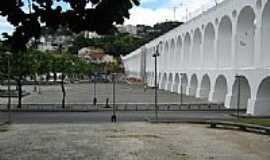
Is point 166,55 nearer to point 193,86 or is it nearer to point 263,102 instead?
point 193,86

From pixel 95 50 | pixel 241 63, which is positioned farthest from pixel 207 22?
pixel 95 50

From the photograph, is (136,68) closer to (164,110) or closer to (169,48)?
(169,48)

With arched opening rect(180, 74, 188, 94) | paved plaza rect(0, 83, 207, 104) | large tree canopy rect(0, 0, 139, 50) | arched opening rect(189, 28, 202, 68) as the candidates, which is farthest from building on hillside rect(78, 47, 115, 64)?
large tree canopy rect(0, 0, 139, 50)

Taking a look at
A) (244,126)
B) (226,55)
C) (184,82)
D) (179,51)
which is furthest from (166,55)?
(244,126)

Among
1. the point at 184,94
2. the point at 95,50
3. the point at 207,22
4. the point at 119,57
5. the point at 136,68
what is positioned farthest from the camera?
the point at 119,57

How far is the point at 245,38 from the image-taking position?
5053 centimetres

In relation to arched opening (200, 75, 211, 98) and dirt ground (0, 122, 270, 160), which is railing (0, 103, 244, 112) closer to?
arched opening (200, 75, 211, 98)

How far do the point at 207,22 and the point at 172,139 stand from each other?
3887 cm

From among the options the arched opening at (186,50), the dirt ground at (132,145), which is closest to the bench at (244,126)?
the dirt ground at (132,145)

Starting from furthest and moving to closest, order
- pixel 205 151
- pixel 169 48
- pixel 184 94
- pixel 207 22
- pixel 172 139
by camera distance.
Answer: pixel 169 48 → pixel 184 94 → pixel 207 22 → pixel 172 139 → pixel 205 151

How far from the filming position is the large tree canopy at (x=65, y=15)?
389 inches

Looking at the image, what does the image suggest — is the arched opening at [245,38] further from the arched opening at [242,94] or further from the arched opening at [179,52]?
the arched opening at [179,52]

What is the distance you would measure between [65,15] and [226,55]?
162 feet

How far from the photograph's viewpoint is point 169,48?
301 feet
